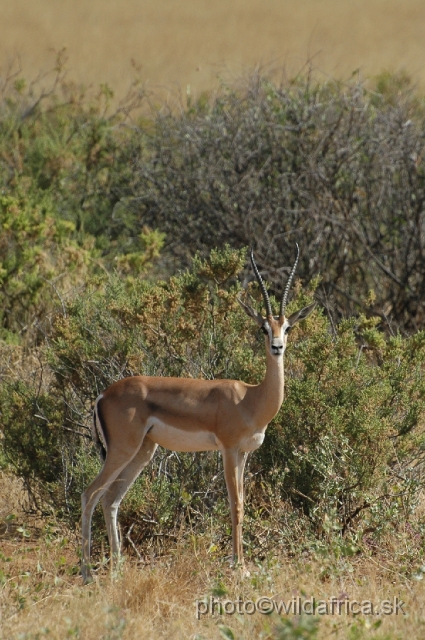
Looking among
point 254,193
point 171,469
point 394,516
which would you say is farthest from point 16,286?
point 394,516

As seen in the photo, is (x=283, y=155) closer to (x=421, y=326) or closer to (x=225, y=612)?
(x=421, y=326)

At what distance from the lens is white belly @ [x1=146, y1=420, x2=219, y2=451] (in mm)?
6062

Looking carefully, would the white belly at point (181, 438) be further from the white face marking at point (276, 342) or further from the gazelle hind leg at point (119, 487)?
the white face marking at point (276, 342)

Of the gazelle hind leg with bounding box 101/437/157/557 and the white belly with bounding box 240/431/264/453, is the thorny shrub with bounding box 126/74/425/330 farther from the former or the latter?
the white belly with bounding box 240/431/264/453

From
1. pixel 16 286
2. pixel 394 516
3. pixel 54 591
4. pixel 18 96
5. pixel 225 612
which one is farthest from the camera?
pixel 18 96

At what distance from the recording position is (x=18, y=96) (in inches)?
585

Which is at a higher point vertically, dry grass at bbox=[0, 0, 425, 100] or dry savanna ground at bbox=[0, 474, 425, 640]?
dry grass at bbox=[0, 0, 425, 100]

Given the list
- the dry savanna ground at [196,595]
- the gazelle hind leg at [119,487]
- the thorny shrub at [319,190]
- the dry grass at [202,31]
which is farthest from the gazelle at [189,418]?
the dry grass at [202,31]

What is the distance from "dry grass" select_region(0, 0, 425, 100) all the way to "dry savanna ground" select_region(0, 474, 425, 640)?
24.4 metres

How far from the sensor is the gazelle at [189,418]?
606 centimetres

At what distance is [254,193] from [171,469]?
5154mm

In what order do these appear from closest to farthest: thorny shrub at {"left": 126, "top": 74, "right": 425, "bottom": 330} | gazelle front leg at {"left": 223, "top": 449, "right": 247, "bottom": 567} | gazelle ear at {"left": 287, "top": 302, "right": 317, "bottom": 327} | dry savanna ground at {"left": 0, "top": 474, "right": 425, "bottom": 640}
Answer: dry savanna ground at {"left": 0, "top": 474, "right": 425, "bottom": 640} < gazelle front leg at {"left": 223, "top": 449, "right": 247, "bottom": 567} < gazelle ear at {"left": 287, "top": 302, "right": 317, "bottom": 327} < thorny shrub at {"left": 126, "top": 74, "right": 425, "bottom": 330}

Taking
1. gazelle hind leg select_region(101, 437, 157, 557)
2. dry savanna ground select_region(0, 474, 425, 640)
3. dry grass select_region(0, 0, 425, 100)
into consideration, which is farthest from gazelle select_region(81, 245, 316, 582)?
dry grass select_region(0, 0, 425, 100)

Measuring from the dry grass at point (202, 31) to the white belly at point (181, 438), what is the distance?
947 inches
